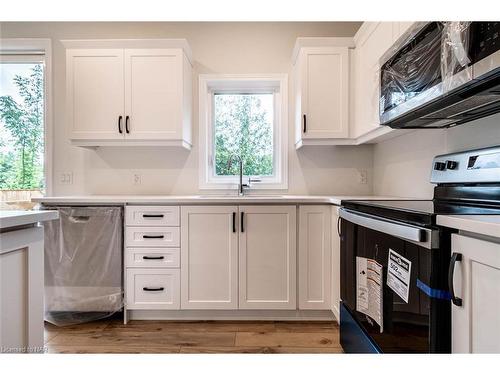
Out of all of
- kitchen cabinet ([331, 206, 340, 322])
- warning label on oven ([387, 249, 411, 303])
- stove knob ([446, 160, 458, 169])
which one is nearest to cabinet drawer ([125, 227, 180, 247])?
kitchen cabinet ([331, 206, 340, 322])

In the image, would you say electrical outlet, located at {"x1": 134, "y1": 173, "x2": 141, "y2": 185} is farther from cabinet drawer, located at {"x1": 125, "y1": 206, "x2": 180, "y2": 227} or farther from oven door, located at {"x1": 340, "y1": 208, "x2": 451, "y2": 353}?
oven door, located at {"x1": 340, "y1": 208, "x2": 451, "y2": 353}

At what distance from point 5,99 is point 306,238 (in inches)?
118

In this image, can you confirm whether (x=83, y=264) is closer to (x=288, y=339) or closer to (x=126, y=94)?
(x=126, y=94)

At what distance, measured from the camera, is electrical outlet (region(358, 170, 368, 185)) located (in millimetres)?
2686

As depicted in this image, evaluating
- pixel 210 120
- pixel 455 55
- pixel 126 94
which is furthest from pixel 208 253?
pixel 455 55

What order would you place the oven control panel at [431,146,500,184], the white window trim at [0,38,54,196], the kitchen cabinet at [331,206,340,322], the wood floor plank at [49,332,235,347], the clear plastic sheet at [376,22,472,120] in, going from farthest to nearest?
the white window trim at [0,38,54,196] → the kitchen cabinet at [331,206,340,322] → the wood floor plank at [49,332,235,347] → the oven control panel at [431,146,500,184] → the clear plastic sheet at [376,22,472,120]

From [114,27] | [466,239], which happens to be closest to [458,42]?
[466,239]

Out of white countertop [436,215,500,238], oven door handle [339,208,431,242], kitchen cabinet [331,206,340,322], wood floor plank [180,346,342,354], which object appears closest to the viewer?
white countertop [436,215,500,238]

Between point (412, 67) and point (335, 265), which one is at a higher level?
point (412, 67)

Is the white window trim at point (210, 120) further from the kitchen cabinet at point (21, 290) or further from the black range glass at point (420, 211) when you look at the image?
the kitchen cabinet at point (21, 290)

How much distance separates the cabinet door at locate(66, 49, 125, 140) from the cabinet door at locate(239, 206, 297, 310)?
4.18ft

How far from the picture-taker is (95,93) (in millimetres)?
2373

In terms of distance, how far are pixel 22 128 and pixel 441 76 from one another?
3285 mm

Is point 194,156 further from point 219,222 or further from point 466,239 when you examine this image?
point 466,239
